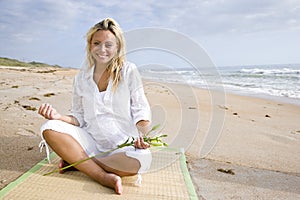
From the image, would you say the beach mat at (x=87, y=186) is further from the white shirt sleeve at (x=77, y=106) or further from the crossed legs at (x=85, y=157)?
the white shirt sleeve at (x=77, y=106)

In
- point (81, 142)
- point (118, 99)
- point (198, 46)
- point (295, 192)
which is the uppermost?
point (198, 46)

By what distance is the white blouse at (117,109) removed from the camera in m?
1.98

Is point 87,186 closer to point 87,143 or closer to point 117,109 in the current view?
point 87,143

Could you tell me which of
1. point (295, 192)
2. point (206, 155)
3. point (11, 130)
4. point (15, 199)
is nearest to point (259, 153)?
point (206, 155)

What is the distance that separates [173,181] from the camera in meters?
1.91

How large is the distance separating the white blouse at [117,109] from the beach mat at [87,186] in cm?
29

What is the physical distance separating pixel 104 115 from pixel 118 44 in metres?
0.53

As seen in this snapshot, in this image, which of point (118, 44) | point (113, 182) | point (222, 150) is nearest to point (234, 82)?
point (222, 150)

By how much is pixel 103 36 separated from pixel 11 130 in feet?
4.95

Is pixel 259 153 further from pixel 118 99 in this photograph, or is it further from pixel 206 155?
pixel 118 99

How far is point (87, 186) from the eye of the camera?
5.71 ft

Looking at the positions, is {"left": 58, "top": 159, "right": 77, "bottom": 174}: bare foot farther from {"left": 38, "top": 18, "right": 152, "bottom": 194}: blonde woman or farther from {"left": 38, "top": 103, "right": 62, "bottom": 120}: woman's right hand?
{"left": 38, "top": 103, "right": 62, "bottom": 120}: woman's right hand

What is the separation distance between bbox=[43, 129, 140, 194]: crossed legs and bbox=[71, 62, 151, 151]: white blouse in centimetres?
15

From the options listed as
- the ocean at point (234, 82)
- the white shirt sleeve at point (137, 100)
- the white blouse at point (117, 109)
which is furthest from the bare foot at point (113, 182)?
the ocean at point (234, 82)
